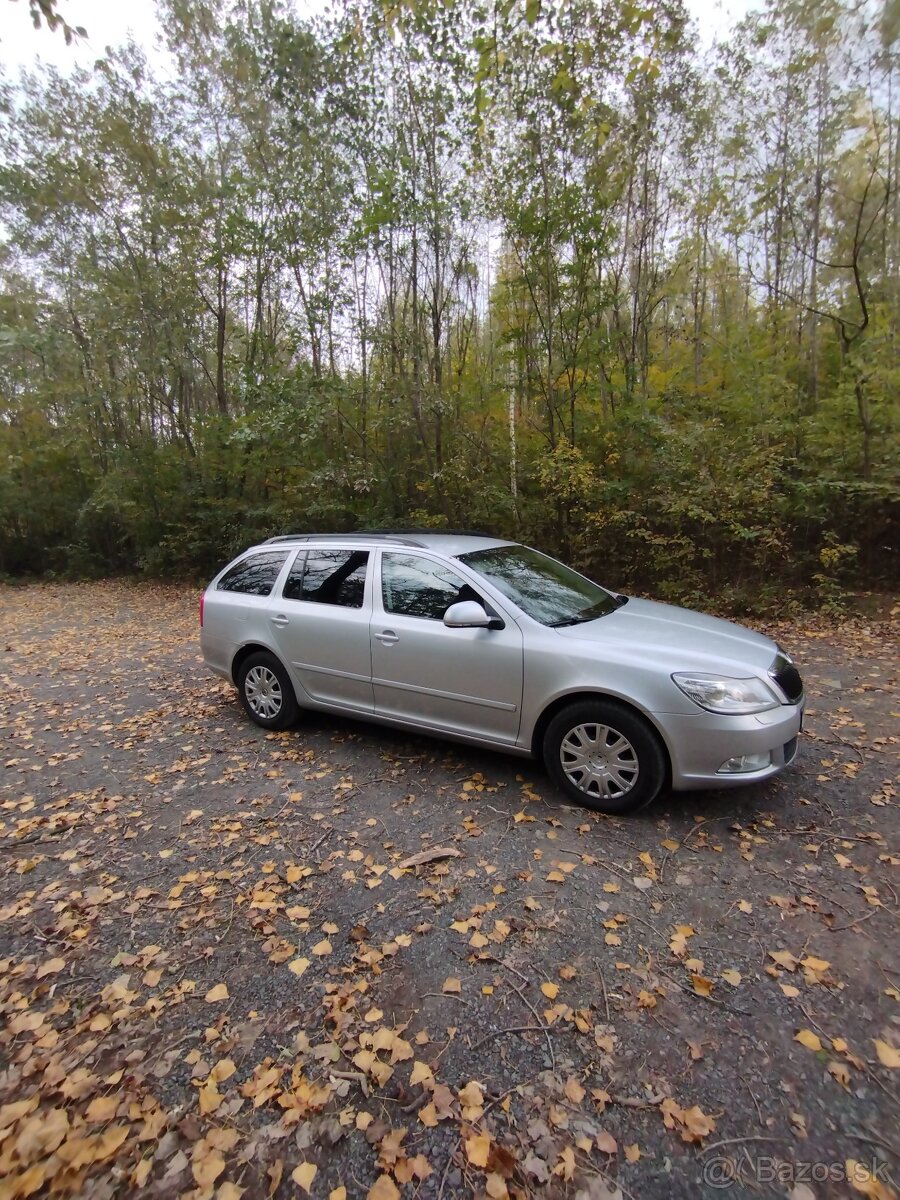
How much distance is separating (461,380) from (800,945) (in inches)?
422

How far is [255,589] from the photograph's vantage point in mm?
4789

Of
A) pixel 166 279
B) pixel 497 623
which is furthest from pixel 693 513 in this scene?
pixel 166 279

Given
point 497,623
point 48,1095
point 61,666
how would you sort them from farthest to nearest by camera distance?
point 61,666 < point 497,623 < point 48,1095

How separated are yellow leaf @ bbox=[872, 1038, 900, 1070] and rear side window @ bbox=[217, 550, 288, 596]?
4.27m

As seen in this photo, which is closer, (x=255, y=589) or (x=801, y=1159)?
(x=801, y=1159)

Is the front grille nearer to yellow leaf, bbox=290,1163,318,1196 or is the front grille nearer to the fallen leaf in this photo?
the fallen leaf

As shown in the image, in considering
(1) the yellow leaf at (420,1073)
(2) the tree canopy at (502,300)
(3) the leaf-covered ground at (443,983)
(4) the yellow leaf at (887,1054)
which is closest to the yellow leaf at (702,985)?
(3) the leaf-covered ground at (443,983)

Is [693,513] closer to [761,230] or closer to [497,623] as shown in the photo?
[497,623]

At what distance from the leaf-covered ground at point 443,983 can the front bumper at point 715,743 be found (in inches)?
12.2

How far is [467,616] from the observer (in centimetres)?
344

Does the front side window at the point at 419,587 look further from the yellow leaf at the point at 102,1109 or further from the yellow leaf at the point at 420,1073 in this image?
the yellow leaf at the point at 102,1109

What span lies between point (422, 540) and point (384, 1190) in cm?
342

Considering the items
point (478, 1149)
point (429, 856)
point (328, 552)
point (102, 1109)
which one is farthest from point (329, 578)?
point (478, 1149)

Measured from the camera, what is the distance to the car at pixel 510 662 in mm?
3051
